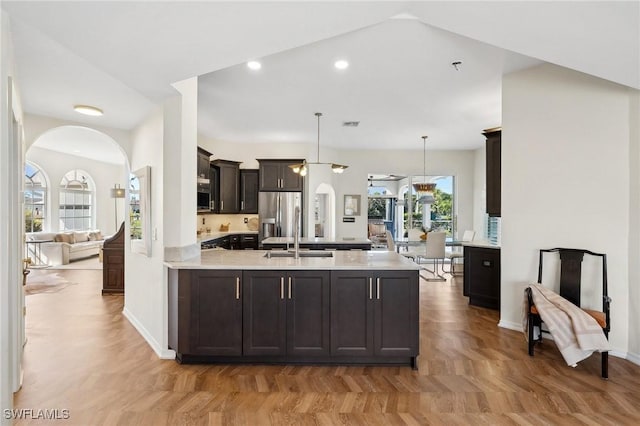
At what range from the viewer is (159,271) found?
11.1ft

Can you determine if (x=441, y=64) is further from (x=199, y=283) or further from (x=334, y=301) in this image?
(x=199, y=283)

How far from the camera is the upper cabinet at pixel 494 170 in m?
4.67

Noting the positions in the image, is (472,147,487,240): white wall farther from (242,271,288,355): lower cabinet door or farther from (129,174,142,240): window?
(129,174,142,240): window

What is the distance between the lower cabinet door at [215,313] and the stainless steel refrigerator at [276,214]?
13.8 ft

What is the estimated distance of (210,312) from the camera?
10.1 ft

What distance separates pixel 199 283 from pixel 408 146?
648 cm


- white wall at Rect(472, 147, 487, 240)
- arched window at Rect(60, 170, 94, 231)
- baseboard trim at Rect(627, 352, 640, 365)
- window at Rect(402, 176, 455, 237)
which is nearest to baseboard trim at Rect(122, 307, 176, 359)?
baseboard trim at Rect(627, 352, 640, 365)

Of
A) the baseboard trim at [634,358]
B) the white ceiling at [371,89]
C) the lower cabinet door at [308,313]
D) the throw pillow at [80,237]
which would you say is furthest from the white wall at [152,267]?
the throw pillow at [80,237]

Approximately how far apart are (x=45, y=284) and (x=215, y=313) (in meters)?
5.16

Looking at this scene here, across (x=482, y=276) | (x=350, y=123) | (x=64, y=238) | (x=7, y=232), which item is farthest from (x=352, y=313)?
(x=64, y=238)

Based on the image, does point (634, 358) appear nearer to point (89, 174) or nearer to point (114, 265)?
point (114, 265)

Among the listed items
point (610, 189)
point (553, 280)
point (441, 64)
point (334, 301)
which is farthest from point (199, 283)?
point (610, 189)

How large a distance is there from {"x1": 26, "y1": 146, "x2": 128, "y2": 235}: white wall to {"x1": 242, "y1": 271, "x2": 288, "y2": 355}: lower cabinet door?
275 inches

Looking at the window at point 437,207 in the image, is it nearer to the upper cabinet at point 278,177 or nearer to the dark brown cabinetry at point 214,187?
the upper cabinet at point 278,177
